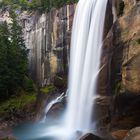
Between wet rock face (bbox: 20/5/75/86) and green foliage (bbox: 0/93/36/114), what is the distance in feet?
13.4

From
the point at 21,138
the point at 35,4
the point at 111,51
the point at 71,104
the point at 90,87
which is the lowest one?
the point at 21,138

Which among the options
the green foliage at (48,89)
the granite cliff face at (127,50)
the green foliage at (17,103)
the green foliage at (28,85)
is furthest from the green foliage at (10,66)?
the granite cliff face at (127,50)

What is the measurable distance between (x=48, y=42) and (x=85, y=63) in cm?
1280

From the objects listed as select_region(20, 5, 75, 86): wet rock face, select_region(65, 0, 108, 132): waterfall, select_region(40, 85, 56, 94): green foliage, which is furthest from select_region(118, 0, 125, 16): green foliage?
select_region(40, 85, 56, 94): green foliage

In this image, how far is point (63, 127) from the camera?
2902cm

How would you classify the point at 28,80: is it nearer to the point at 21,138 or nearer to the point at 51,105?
the point at 51,105

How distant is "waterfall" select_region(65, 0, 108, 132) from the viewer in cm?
2705

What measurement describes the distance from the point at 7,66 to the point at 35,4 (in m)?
16.4

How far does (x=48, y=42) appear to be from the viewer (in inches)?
1635

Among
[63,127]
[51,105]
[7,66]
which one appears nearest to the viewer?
→ [63,127]

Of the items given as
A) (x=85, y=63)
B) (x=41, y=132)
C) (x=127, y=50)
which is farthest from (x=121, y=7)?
(x=41, y=132)

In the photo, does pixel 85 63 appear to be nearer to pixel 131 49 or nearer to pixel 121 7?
pixel 121 7

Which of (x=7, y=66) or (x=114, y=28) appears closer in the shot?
(x=114, y=28)

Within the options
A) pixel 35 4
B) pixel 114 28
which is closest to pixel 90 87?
pixel 114 28
